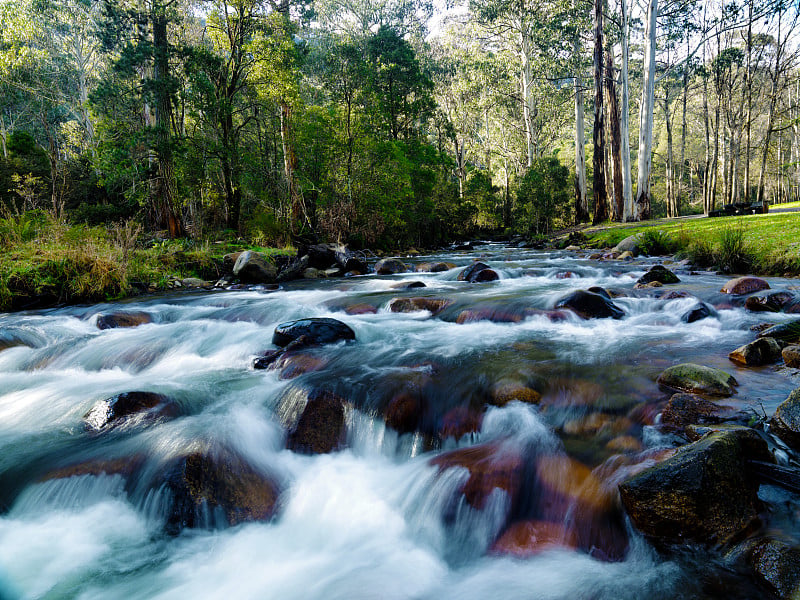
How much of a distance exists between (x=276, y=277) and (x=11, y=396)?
8.41 meters

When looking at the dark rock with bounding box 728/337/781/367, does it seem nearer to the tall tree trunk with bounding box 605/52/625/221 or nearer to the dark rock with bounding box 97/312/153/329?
the dark rock with bounding box 97/312/153/329

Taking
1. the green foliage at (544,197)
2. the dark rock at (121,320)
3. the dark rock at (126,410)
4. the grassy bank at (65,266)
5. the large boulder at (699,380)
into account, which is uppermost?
the green foliage at (544,197)

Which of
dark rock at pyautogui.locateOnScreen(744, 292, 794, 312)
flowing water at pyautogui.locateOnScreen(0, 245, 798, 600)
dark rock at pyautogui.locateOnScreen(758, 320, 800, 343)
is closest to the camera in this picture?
flowing water at pyautogui.locateOnScreen(0, 245, 798, 600)

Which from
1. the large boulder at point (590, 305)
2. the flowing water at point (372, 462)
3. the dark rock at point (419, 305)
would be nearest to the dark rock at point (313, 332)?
the flowing water at point (372, 462)

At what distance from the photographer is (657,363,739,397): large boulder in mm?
3580

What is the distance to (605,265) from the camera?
12250mm

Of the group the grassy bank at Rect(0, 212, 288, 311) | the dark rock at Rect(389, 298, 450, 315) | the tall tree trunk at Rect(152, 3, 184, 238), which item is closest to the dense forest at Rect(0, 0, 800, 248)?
the tall tree trunk at Rect(152, 3, 184, 238)

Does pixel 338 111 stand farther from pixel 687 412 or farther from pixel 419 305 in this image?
pixel 687 412

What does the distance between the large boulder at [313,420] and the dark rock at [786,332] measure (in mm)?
4454

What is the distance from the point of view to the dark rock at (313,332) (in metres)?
5.98

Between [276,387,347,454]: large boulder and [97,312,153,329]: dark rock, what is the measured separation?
4922 millimetres

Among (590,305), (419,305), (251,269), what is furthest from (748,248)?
(251,269)

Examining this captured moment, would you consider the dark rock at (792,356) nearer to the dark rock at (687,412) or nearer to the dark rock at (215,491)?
the dark rock at (687,412)

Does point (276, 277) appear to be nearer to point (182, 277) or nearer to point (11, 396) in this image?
point (182, 277)
